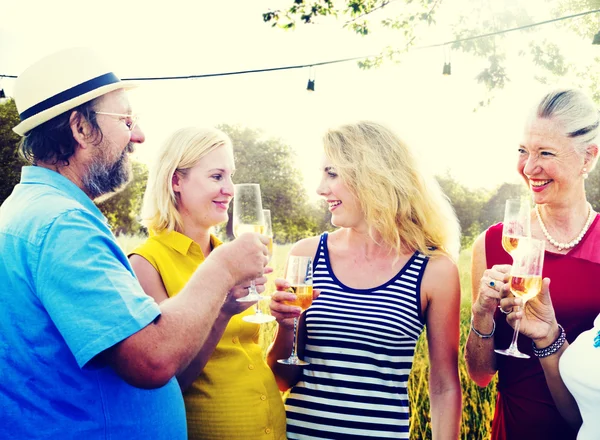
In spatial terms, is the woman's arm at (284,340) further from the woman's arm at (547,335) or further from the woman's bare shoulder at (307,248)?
the woman's arm at (547,335)

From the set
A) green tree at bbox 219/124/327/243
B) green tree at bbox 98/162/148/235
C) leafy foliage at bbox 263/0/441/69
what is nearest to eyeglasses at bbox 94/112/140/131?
leafy foliage at bbox 263/0/441/69

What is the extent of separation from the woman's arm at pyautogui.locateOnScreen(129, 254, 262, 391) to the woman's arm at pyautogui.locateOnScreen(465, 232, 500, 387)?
94cm

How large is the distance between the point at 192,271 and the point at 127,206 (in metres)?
26.3

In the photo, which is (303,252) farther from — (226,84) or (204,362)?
(226,84)

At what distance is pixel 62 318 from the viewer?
165 centimetres

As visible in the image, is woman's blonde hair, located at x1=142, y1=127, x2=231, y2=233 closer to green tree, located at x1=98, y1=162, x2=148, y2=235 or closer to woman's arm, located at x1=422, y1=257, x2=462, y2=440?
woman's arm, located at x1=422, y1=257, x2=462, y2=440

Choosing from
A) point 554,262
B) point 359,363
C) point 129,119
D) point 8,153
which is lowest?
point 8,153

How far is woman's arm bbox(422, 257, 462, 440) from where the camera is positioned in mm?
2672

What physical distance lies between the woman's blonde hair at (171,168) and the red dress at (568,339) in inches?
60.1

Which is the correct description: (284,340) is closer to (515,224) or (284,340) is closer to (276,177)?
(515,224)

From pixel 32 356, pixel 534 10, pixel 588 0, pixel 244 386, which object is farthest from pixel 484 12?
pixel 32 356

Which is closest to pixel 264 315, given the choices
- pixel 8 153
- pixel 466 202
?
pixel 8 153

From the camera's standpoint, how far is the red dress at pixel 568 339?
2.61m

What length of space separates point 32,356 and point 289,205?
1017 inches
